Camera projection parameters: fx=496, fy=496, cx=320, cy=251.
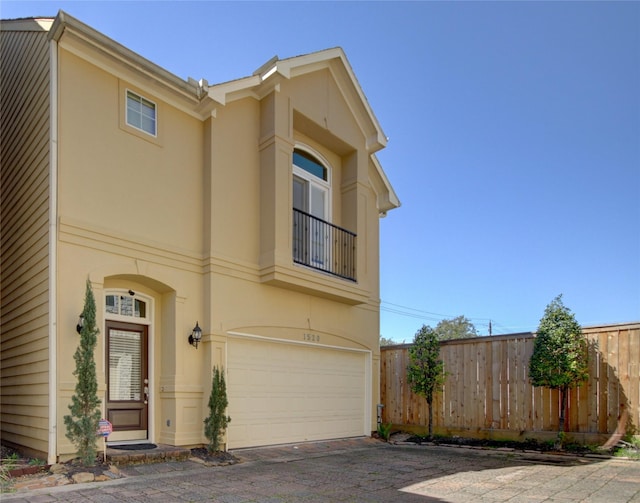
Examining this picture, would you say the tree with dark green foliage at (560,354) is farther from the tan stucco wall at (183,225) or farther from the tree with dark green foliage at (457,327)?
the tree with dark green foliage at (457,327)

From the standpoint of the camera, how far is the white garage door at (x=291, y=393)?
805cm

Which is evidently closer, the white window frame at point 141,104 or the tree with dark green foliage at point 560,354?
the white window frame at point 141,104

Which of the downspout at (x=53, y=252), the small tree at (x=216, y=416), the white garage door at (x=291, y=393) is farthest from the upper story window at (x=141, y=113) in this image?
the small tree at (x=216, y=416)

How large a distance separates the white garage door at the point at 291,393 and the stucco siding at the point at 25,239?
8.95 ft

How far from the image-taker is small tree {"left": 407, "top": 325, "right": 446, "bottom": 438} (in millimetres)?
10148

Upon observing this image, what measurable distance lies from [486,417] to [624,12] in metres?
7.77

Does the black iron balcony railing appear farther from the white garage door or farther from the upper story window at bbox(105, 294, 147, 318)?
the upper story window at bbox(105, 294, 147, 318)

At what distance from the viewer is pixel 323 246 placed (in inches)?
396

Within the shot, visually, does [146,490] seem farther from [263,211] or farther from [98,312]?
[263,211]

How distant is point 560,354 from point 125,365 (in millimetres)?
7071

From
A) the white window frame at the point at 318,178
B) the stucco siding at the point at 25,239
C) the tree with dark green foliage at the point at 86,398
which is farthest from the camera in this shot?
the white window frame at the point at 318,178

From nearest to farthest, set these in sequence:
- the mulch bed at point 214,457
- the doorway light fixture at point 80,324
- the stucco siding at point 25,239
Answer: the doorway light fixture at point 80,324 → the stucco siding at point 25,239 → the mulch bed at point 214,457

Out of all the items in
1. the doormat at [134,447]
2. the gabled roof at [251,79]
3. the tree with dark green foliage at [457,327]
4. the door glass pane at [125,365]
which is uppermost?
the gabled roof at [251,79]

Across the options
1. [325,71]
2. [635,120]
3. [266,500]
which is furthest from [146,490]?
[635,120]
